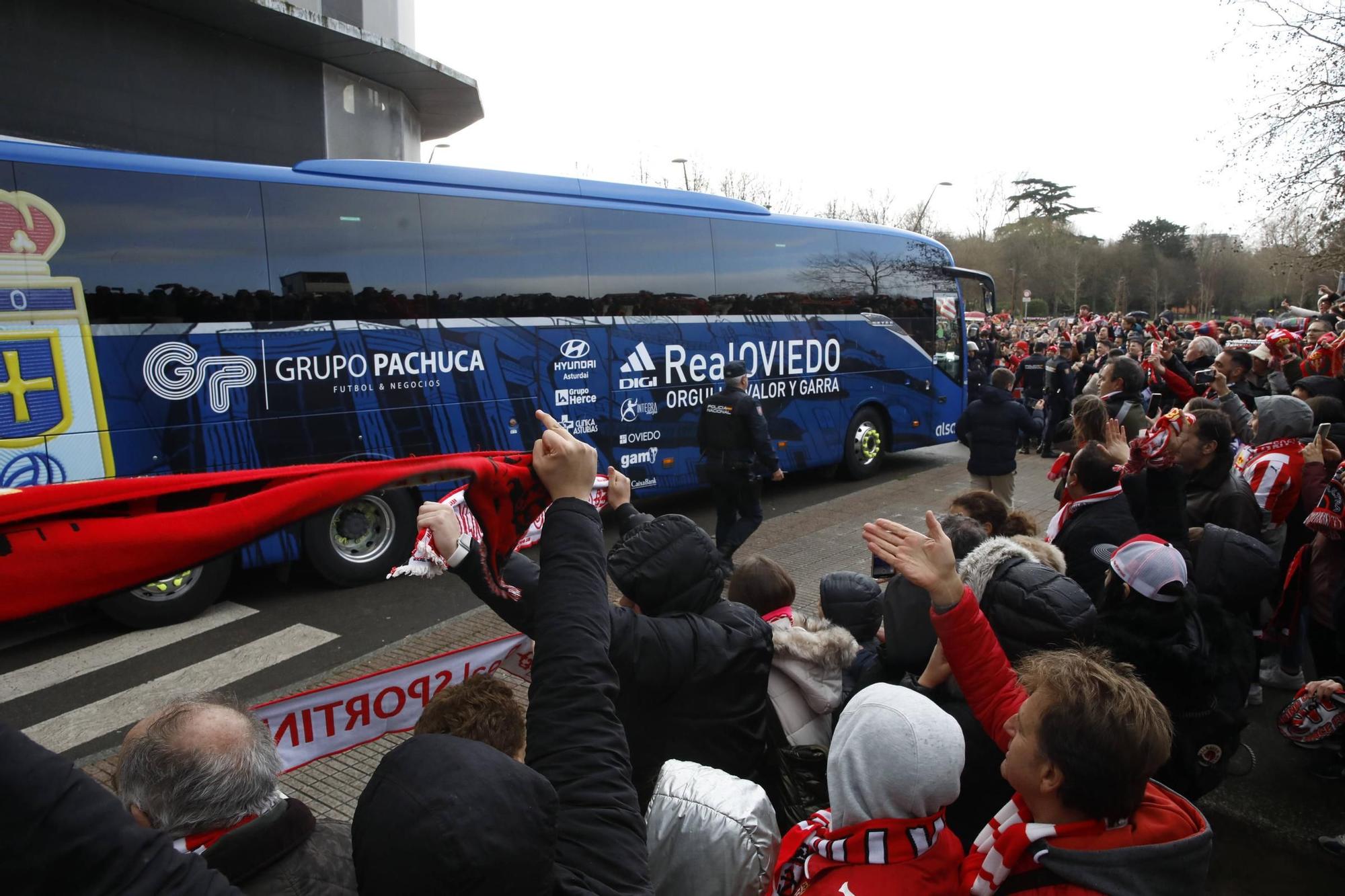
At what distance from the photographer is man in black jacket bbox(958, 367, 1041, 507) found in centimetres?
845

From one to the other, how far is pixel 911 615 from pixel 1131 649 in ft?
2.55

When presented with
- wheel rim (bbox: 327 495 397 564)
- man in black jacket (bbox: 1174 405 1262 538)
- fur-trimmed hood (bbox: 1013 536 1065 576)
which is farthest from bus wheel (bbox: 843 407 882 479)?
fur-trimmed hood (bbox: 1013 536 1065 576)

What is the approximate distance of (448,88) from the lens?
17250 mm

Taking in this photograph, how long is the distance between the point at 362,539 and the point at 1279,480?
24.0ft

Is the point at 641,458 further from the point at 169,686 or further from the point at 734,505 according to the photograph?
the point at 169,686

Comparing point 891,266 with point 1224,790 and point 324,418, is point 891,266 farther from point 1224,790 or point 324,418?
point 1224,790

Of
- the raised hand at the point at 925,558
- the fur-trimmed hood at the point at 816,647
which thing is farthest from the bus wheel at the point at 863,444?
the raised hand at the point at 925,558

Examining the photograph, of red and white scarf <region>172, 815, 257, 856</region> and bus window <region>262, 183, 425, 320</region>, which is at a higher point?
bus window <region>262, 183, 425, 320</region>

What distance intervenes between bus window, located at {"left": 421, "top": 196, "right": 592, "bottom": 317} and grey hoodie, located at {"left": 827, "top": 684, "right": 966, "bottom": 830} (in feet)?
24.6

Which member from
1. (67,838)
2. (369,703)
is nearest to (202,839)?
(67,838)

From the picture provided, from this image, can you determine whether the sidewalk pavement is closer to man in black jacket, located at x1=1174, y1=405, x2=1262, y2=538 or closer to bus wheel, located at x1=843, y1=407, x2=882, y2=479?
man in black jacket, located at x1=1174, y1=405, x2=1262, y2=538

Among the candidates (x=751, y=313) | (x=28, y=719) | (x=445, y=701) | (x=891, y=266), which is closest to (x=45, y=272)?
(x=28, y=719)

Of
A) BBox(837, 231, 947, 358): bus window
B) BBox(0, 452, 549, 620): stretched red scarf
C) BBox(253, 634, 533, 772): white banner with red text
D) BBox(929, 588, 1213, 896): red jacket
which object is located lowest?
BBox(253, 634, 533, 772): white banner with red text

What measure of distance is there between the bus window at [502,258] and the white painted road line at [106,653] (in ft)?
11.1
